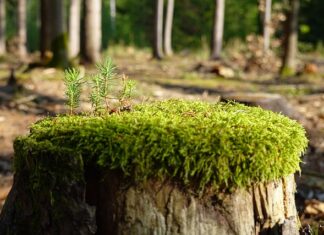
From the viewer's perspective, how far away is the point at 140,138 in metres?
2.37

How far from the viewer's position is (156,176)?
7.71ft

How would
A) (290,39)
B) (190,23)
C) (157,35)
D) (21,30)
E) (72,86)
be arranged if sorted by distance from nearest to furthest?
(72,86)
(290,39)
(157,35)
(21,30)
(190,23)

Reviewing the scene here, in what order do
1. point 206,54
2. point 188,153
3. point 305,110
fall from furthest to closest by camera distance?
point 206,54
point 305,110
point 188,153

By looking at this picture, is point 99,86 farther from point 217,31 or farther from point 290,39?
point 217,31

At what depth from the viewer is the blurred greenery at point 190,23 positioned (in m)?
31.0

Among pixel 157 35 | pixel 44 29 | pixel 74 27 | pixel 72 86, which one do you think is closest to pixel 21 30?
pixel 157 35

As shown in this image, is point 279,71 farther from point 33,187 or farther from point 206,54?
point 33,187

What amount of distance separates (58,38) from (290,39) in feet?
21.9

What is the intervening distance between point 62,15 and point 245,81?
4966 millimetres

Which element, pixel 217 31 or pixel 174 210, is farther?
pixel 217 31

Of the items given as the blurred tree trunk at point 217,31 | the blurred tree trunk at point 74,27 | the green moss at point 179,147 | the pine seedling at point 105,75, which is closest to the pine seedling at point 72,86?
the pine seedling at point 105,75

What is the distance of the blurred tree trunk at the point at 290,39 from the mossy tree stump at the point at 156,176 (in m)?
12.5

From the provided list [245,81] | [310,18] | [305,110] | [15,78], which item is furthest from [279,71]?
[310,18]

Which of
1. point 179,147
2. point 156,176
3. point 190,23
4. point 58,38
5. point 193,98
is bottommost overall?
point 193,98
